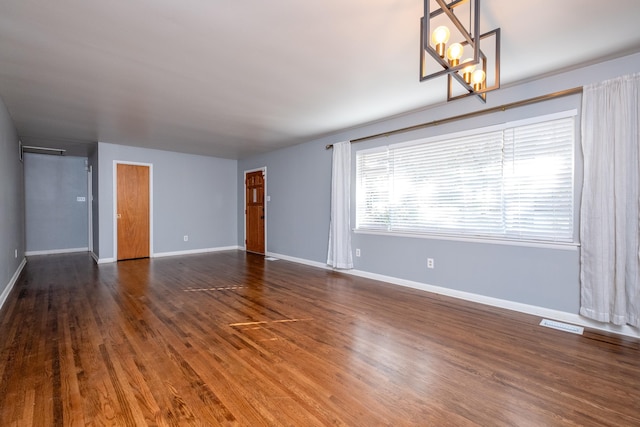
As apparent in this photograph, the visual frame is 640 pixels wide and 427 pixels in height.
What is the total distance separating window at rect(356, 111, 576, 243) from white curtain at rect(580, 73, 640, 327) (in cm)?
17

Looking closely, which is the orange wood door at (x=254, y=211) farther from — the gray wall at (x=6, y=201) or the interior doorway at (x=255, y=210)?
the gray wall at (x=6, y=201)

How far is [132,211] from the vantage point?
21.4ft

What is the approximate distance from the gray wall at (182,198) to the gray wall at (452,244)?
2187 mm

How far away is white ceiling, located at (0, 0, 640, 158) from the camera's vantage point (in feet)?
6.64

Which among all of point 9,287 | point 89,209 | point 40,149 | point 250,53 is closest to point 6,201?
point 9,287

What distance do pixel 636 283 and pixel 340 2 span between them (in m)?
3.29

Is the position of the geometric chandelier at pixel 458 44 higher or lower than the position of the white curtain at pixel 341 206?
higher

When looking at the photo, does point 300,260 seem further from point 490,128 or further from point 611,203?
point 611,203

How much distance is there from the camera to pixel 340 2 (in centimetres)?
194

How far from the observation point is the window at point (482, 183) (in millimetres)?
3055

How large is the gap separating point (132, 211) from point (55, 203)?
2413mm

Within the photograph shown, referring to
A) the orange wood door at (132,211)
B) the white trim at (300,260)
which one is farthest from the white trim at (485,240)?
the orange wood door at (132,211)

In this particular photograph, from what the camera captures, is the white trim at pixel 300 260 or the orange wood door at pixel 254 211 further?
the orange wood door at pixel 254 211

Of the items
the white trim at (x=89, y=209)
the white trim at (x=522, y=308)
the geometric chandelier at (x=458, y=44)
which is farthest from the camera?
the white trim at (x=89, y=209)
